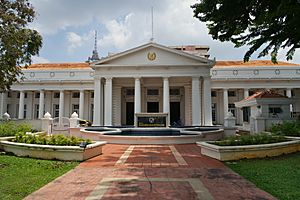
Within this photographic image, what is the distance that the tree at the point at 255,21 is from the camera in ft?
25.5

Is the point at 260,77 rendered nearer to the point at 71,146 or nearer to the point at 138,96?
the point at 138,96

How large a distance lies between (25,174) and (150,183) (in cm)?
342

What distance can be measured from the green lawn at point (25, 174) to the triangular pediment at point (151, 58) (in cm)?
1998

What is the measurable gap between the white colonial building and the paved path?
60.1 ft

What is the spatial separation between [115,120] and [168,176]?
24.3 m

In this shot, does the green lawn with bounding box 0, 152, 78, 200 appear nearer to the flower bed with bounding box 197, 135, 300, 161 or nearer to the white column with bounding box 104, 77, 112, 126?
the flower bed with bounding box 197, 135, 300, 161

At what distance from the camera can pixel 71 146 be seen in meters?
8.71

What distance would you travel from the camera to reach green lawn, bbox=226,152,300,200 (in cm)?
504

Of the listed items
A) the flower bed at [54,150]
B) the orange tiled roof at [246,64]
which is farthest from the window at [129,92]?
the flower bed at [54,150]

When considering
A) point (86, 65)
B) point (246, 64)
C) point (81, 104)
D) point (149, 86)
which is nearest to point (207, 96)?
point (149, 86)

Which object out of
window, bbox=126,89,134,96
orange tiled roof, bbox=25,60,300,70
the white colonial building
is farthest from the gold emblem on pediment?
orange tiled roof, bbox=25,60,300,70

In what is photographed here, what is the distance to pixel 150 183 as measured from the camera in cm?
567

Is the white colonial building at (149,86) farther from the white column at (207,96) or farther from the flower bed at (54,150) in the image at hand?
the flower bed at (54,150)

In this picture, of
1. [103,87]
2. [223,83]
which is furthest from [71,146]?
[223,83]
